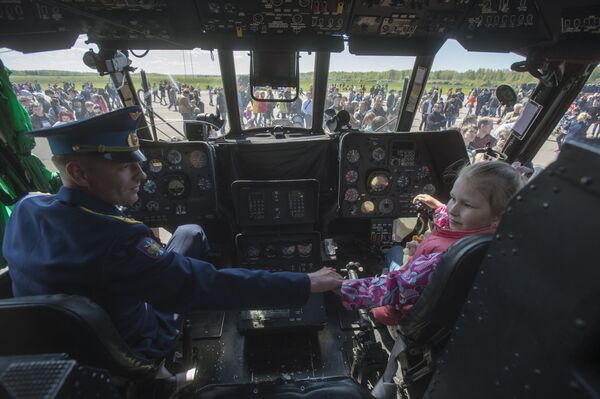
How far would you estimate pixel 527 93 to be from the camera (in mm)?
2660

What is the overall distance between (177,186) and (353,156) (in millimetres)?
1530

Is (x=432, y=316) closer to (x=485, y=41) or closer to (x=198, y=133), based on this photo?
(x=485, y=41)

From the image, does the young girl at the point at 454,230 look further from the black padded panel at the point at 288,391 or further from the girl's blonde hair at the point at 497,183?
the black padded panel at the point at 288,391

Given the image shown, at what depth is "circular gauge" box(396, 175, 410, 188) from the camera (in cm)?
279

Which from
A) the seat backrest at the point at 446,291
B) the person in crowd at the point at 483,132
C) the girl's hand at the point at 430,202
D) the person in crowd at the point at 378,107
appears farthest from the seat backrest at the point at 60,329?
the person in crowd at the point at 483,132

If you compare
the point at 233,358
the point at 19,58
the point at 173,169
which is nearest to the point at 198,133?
the point at 173,169

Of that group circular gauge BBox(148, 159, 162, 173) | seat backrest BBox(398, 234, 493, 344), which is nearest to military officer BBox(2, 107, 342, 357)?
seat backrest BBox(398, 234, 493, 344)

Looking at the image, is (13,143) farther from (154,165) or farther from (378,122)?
(378,122)

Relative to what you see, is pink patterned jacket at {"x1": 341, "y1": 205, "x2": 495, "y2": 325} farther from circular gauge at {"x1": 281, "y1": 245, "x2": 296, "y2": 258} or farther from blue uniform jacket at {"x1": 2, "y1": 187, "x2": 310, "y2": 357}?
circular gauge at {"x1": 281, "y1": 245, "x2": 296, "y2": 258}

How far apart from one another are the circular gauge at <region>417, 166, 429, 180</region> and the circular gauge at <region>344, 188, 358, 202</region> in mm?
580

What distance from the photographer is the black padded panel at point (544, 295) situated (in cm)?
50

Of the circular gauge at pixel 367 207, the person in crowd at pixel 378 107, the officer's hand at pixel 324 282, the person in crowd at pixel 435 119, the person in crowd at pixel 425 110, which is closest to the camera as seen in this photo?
the officer's hand at pixel 324 282

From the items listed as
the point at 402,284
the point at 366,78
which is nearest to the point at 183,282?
the point at 402,284

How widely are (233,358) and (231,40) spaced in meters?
2.13
